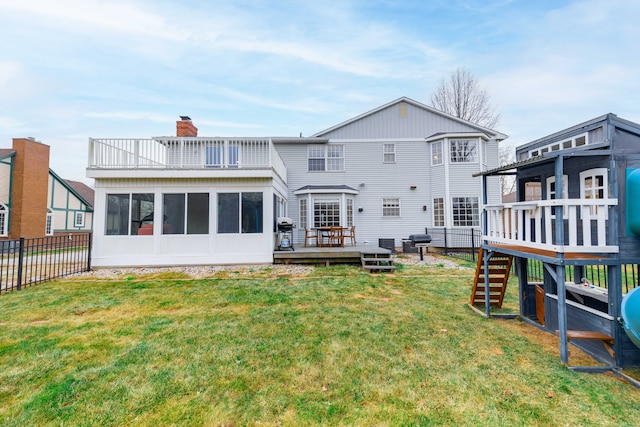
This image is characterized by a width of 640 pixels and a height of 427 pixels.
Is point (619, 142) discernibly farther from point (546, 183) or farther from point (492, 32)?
point (492, 32)

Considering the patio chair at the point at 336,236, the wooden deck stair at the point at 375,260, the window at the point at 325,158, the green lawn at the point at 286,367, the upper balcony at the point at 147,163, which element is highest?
the window at the point at 325,158

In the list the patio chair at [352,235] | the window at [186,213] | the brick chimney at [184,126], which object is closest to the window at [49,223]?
the brick chimney at [184,126]

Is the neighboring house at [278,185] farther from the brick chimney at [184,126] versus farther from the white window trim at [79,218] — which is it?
the white window trim at [79,218]

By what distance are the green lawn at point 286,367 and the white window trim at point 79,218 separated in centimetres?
2067

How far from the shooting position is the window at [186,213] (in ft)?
30.4

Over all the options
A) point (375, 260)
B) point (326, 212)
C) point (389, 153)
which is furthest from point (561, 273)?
point (389, 153)

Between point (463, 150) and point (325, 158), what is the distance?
702 cm

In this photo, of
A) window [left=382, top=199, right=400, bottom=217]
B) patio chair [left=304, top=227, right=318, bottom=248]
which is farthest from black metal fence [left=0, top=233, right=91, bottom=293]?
window [left=382, top=199, right=400, bottom=217]

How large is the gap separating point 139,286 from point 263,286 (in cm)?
323

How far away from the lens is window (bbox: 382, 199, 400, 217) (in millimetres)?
14016

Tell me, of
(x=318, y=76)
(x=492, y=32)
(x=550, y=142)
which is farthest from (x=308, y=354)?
(x=318, y=76)

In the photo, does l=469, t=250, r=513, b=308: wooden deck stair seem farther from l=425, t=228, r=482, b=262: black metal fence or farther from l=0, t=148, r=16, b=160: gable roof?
l=0, t=148, r=16, b=160: gable roof

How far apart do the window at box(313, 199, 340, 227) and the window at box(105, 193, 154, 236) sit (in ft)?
22.2

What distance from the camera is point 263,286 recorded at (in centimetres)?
668
